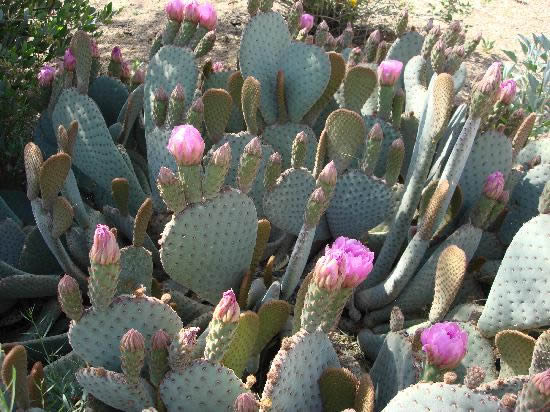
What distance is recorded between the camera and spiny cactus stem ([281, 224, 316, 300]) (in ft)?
6.75

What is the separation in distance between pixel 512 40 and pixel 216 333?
5.11 metres

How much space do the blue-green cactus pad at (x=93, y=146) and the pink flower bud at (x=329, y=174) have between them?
95cm

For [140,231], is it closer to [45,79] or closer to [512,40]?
[45,79]

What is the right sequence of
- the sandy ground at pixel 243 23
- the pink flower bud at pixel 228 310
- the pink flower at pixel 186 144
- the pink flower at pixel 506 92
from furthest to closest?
the sandy ground at pixel 243 23
the pink flower at pixel 506 92
the pink flower at pixel 186 144
the pink flower bud at pixel 228 310

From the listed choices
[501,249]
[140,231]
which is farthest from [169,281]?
[501,249]

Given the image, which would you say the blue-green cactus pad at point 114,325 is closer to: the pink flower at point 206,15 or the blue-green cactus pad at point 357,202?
the blue-green cactus pad at point 357,202

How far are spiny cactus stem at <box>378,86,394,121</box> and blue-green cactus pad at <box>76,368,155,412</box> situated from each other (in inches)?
58.3

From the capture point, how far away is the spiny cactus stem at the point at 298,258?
6.75ft

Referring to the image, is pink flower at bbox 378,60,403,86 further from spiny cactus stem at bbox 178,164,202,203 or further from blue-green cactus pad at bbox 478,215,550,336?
spiny cactus stem at bbox 178,164,202,203

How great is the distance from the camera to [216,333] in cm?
149

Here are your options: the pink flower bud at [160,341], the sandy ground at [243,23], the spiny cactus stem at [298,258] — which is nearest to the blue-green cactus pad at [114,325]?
the pink flower bud at [160,341]

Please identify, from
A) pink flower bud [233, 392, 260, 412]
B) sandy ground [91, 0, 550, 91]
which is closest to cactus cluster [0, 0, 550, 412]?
pink flower bud [233, 392, 260, 412]

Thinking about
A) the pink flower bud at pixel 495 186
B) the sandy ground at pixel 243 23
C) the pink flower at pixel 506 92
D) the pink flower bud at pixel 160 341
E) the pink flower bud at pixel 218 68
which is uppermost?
the pink flower at pixel 506 92

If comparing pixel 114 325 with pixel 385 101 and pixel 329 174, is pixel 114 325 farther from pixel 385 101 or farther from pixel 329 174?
pixel 385 101
